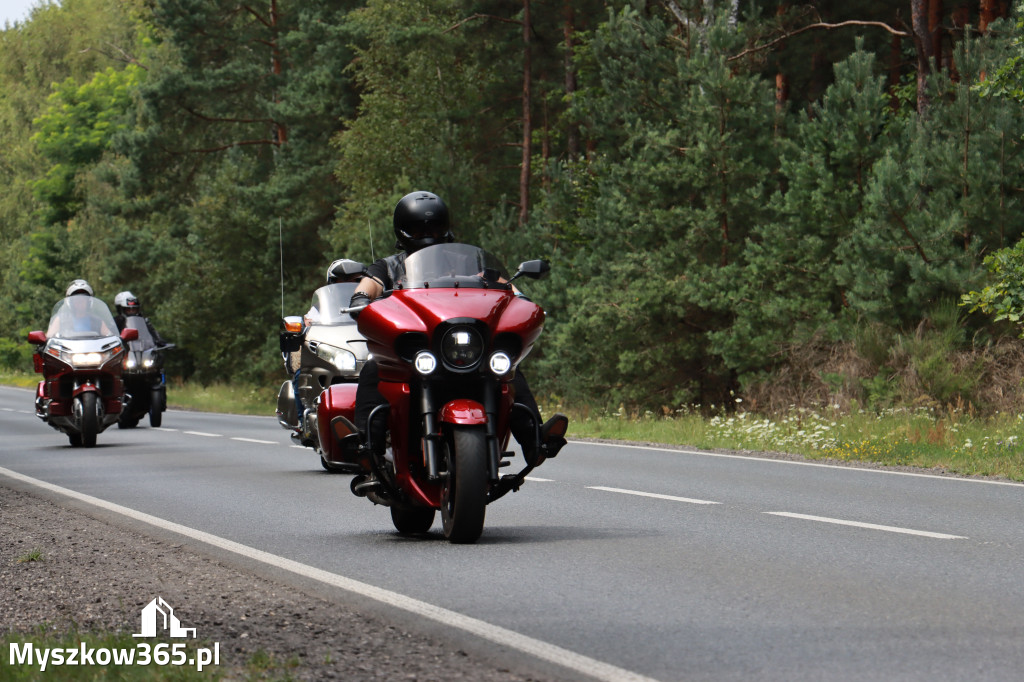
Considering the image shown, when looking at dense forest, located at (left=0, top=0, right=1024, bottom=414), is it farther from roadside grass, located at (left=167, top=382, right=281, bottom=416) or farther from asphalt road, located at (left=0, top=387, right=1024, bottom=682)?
asphalt road, located at (left=0, top=387, right=1024, bottom=682)

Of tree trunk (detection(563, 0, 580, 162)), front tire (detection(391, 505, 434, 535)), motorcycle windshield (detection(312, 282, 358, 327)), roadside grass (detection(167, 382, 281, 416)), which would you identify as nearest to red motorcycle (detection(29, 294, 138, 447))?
motorcycle windshield (detection(312, 282, 358, 327))

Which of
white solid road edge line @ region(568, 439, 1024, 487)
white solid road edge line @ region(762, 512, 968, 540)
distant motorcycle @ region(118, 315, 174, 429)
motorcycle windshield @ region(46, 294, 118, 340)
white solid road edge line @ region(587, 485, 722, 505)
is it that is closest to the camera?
white solid road edge line @ region(762, 512, 968, 540)

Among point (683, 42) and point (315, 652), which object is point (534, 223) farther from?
point (315, 652)

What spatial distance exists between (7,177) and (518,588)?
287 ft

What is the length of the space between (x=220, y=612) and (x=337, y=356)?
8.18 m

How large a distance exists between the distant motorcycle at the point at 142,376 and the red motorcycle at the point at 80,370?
Answer: 4.29 meters

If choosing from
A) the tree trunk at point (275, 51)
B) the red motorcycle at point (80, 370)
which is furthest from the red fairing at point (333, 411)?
the tree trunk at point (275, 51)

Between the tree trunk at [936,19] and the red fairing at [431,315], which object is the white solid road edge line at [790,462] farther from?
the tree trunk at [936,19]

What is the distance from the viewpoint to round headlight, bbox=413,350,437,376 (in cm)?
865

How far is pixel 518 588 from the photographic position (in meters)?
7.57

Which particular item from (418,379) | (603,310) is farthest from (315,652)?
(603,310)

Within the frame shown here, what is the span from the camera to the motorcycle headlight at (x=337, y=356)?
48.9ft

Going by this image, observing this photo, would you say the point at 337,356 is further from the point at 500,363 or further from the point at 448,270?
the point at 500,363

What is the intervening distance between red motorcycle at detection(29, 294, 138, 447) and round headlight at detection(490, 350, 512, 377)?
497 inches
